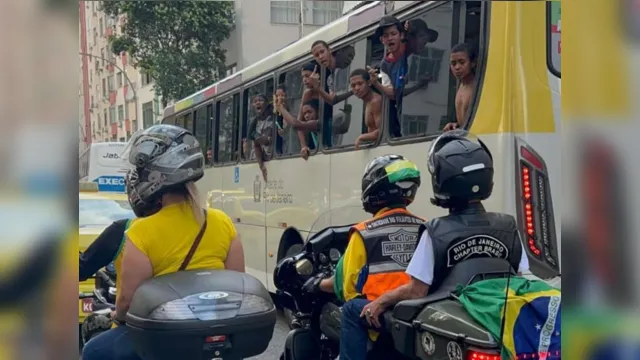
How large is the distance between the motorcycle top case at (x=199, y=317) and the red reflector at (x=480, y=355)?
680 millimetres

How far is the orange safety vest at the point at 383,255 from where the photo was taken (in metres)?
3.32

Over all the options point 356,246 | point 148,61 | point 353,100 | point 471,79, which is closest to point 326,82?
point 353,100

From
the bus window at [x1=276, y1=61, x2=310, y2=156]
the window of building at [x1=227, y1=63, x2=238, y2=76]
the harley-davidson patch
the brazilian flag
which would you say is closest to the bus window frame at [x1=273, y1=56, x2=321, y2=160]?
the bus window at [x1=276, y1=61, x2=310, y2=156]

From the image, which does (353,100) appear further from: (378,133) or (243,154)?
(243,154)

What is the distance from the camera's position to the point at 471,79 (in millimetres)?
4836

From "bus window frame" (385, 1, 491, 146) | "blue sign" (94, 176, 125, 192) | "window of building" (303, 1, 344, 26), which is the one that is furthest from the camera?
"blue sign" (94, 176, 125, 192)

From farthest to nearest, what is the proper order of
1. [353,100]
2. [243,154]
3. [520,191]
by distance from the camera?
[243,154] → [353,100] → [520,191]

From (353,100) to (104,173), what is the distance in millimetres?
6603

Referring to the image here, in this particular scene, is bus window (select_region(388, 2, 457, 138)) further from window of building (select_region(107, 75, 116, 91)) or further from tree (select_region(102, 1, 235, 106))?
window of building (select_region(107, 75, 116, 91))

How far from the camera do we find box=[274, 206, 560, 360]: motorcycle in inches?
98.5

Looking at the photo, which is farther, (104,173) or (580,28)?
(104,173)

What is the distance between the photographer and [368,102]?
20.7ft

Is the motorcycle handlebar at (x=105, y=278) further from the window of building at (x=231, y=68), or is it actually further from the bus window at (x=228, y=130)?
the window of building at (x=231, y=68)

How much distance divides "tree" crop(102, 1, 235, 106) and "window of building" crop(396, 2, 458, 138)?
4.70ft
